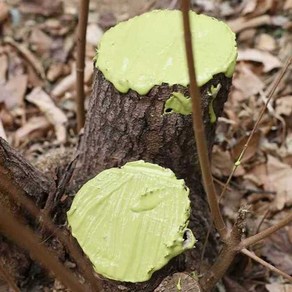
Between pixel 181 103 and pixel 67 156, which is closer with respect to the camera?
pixel 181 103

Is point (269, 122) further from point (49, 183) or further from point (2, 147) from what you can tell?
point (2, 147)

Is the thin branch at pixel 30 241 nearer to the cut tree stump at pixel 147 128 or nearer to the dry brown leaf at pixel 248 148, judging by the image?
the cut tree stump at pixel 147 128

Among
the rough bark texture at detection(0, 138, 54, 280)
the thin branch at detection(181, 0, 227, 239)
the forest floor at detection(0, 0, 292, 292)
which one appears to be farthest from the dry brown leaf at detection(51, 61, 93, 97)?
the thin branch at detection(181, 0, 227, 239)

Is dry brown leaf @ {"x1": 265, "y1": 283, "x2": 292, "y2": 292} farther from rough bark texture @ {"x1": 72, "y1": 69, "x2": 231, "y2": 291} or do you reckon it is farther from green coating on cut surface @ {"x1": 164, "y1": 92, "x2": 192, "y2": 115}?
green coating on cut surface @ {"x1": 164, "y1": 92, "x2": 192, "y2": 115}

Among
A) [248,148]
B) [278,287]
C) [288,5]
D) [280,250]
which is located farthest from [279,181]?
[288,5]

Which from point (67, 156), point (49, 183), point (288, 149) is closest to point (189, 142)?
point (49, 183)

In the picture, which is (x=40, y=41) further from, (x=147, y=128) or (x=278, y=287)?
(x=278, y=287)

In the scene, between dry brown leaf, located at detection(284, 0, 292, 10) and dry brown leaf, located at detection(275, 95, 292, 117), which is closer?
dry brown leaf, located at detection(275, 95, 292, 117)
